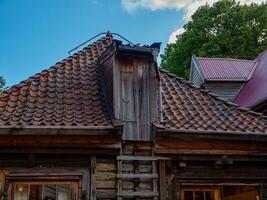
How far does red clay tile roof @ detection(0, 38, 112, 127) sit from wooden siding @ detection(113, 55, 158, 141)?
1.21 ft

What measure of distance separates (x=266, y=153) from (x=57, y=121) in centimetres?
382

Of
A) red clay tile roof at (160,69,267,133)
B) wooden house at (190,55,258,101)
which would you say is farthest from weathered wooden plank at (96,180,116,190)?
wooden house at (190,55,258,101)

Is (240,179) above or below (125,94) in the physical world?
below

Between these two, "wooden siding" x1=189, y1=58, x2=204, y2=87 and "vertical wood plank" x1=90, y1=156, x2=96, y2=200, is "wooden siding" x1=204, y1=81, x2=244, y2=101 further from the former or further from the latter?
"vertical wood plank" x1=90, y1=156, x2=96, y2=200

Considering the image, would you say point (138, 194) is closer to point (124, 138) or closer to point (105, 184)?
point (105, 184)

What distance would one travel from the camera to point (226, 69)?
15305 mm

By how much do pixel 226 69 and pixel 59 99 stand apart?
9242mm

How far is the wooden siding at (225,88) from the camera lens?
1455 cm

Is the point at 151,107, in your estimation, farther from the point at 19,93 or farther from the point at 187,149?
the point at 19,93

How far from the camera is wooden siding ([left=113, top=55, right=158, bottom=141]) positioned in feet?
23.3

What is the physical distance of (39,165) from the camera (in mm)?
6680

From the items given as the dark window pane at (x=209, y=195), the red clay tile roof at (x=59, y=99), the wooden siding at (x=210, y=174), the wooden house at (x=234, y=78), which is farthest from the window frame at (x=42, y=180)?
the wooden house at (x=234, y=78)

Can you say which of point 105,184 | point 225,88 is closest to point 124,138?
point 105,184

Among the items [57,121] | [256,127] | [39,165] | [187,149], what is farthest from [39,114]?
[256,127]
